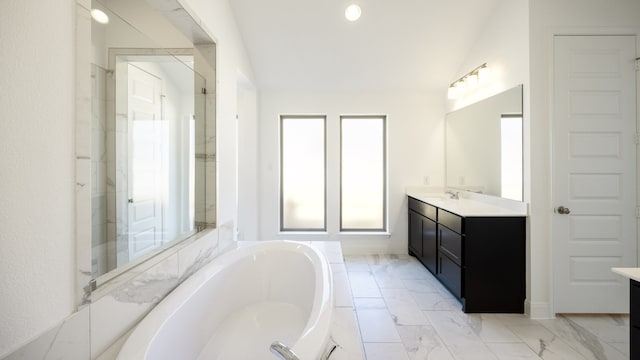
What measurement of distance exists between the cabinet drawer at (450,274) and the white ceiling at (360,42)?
232 centimetres

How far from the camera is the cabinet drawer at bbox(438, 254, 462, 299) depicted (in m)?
2.59

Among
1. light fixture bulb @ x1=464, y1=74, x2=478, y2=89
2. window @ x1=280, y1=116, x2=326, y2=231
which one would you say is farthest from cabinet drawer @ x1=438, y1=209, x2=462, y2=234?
window @ x1=280, y1=116, x2=326, y2=231

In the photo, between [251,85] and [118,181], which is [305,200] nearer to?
[251,85]

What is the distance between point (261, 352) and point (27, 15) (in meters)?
1.73

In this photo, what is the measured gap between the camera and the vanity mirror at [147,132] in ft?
5.00

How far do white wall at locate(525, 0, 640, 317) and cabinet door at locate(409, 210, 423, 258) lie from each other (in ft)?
4.24

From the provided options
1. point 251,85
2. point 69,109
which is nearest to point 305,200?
point 251,85

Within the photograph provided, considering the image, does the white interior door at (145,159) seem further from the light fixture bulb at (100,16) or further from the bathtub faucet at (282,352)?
the bathtub faucet at (282,352)

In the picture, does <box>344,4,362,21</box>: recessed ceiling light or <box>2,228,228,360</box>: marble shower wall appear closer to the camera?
<box>2,228,228,360</box>: marble shower wall

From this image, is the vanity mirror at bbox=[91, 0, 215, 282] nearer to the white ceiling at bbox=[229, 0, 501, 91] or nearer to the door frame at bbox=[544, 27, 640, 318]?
the white ceiling at bbox=[229, 0, 501, 91]

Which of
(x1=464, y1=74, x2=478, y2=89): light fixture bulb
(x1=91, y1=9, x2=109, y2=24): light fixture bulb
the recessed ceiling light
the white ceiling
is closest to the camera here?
(x1=91, y1=9, x2=109, y2=24): light fixture bulb

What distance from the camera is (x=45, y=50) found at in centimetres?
84

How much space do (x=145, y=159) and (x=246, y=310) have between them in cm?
123

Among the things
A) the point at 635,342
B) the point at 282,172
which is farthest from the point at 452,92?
the point at 635,342
